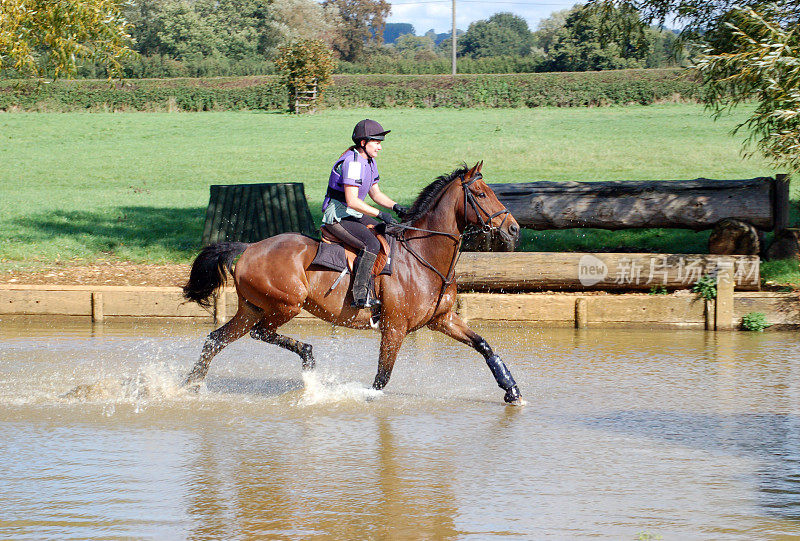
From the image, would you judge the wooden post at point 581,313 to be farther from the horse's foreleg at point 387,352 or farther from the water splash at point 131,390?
the water splash at point 131,390

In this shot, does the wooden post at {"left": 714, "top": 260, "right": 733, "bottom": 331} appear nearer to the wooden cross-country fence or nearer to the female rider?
the female rider

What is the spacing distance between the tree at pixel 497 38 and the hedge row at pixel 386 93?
64.8 metres

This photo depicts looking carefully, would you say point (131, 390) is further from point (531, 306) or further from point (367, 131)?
point (531, 306)

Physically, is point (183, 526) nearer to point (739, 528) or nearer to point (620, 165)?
point (739, 528)

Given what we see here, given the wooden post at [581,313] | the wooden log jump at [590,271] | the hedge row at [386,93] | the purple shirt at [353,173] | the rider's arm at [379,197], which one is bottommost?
the wooden post at [581,313]

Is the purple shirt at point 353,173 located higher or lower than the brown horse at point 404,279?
higher

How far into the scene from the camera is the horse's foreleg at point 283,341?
847cm

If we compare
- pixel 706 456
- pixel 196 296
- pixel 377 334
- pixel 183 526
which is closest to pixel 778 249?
pixel 377 334

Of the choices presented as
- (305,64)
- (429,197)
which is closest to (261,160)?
(305,64)

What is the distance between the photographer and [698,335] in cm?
1101

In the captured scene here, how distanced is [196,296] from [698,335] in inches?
239

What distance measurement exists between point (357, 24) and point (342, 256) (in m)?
85.4

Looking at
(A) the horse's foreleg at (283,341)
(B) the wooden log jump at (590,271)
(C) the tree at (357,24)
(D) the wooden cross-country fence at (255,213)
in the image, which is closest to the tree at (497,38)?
(C) the tree at (357,24)

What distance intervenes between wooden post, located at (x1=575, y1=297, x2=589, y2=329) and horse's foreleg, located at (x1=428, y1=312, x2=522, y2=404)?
3537mm
